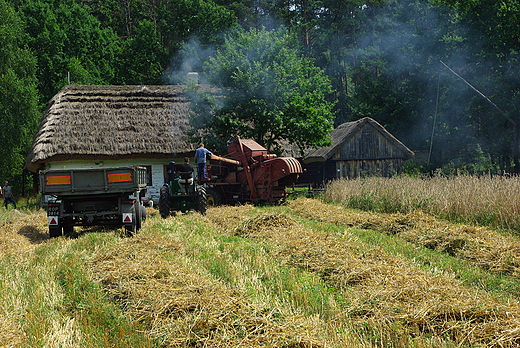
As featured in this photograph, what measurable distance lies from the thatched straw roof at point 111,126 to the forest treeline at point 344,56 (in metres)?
3.37

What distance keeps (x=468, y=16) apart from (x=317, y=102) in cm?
1346

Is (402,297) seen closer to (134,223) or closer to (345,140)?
(134,223)

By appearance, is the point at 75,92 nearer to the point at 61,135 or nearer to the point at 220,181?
the point at 61,135

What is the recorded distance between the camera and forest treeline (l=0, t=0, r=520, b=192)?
2778 cm

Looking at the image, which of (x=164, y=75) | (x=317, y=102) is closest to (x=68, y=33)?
(x=164, y=75)

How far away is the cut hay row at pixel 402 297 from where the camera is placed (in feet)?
13.8

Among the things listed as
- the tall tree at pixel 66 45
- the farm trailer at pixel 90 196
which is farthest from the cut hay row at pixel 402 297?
the tall tree at pixel 66 45

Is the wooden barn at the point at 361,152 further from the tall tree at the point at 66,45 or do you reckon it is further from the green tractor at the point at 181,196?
the tall tree at the point at 66,45

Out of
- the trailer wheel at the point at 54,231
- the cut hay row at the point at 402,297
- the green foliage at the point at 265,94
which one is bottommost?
the cut hay row at the point at 402,297

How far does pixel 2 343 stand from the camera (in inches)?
160

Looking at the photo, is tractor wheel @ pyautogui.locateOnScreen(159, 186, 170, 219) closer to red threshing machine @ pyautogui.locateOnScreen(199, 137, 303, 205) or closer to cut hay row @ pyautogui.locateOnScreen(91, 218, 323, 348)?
red threshing machine @ pyautogui.locateOnScreen(199, 137, 303, 205)

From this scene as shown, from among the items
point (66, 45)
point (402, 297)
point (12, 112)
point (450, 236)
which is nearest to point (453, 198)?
point (450, 236)

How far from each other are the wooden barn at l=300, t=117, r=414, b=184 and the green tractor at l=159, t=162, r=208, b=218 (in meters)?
14.1

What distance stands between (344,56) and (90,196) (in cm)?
4069
